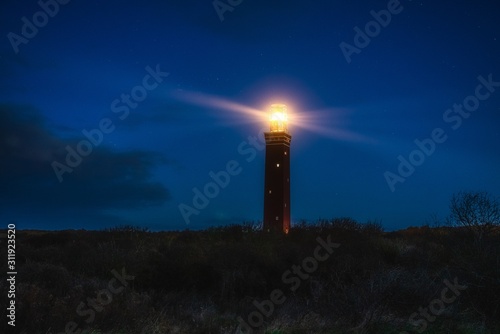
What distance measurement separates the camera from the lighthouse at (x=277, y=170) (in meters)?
33.0

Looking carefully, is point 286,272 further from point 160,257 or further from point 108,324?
point 108,324

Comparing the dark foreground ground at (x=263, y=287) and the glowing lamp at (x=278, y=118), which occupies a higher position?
the glowing lamp at (x=278, y=118)

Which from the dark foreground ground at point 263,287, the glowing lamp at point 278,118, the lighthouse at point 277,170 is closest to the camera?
the dark foreground ground at point 263,287

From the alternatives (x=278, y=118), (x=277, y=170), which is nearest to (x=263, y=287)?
(x=277, y=170)

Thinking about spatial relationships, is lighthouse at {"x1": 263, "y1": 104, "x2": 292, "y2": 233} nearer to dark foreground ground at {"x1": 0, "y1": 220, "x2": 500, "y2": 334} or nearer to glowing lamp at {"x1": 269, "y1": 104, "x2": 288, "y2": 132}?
glowing lamp at {"x1": 269, "y1": 104, "x2": 288, "y2": 132}

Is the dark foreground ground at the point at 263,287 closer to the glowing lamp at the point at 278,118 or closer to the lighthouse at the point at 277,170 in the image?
the lighthouse at the point at 277,170

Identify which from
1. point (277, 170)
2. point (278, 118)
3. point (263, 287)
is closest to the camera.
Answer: point (263, 287)

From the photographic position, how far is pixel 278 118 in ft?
115

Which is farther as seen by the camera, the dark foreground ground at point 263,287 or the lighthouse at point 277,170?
the lighthouse at point 277,170

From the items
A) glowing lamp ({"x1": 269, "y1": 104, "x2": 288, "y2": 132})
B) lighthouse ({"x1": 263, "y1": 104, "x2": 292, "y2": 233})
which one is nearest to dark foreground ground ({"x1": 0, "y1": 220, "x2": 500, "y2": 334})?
lighthouse ({"x1": 263, "y1": 104, "x2": 292, "y2": 233})

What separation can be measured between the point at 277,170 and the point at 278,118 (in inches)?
154

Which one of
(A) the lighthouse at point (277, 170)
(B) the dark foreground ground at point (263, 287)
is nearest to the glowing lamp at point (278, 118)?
(A) the lighthouse at point (277, 170)

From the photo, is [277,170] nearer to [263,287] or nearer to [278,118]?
[278,118]

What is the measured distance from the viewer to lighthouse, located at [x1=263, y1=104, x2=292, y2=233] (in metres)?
33.0
